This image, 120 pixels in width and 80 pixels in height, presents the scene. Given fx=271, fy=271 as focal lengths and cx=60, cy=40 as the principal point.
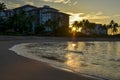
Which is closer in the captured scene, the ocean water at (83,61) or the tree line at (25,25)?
the ocean water at (83,61)

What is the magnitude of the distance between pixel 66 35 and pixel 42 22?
11879mm

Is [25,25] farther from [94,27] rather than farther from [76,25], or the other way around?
[94,27]

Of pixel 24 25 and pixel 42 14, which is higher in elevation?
pixel 42 14

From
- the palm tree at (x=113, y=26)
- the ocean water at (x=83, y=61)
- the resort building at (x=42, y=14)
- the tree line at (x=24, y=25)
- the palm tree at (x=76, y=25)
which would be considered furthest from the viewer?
the palm tree at (x=113, y=26)

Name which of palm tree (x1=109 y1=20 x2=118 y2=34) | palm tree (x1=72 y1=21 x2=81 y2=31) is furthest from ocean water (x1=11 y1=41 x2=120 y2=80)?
palm tree (x1=109 y1=20 x2=118 y2=34)

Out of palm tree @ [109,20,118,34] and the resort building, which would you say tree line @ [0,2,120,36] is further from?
palm tree @ [109,20,118,34]

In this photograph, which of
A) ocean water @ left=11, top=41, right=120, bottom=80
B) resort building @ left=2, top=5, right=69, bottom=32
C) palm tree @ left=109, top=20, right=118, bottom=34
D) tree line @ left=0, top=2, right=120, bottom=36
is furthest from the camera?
palm tree @ left=109, top=20, right=118, bottom=34

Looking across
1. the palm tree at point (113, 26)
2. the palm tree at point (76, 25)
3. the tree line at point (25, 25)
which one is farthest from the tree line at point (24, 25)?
the palm tree at point (113, 26)

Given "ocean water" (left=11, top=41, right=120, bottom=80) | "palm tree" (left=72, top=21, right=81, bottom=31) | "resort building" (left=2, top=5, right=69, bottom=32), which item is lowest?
"ocean water" (left=11, top=41, right=120, bottom=80)

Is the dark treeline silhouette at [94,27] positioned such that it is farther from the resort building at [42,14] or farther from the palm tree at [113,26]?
the resort building at [42,14]

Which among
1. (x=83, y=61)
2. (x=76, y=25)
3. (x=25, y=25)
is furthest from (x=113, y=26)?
(x=83, y=61)

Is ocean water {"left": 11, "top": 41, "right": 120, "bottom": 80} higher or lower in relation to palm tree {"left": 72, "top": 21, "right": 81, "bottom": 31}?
lower

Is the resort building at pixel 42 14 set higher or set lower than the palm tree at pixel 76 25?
higher

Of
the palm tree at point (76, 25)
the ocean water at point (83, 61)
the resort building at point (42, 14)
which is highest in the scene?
the resort building at point (42, 14)
